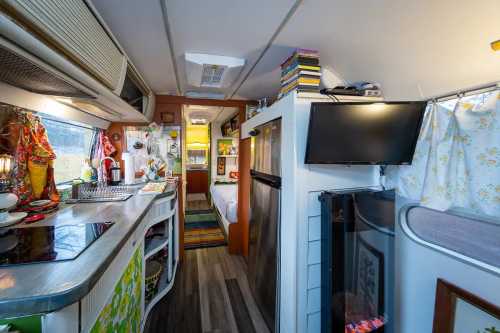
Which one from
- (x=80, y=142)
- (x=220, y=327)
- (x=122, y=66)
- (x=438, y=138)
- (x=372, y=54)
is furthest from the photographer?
(x=80, y=142)

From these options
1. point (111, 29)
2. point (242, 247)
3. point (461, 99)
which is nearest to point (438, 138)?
point (461, 99)

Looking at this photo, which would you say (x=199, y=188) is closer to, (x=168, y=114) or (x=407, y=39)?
(x=168, y=114)

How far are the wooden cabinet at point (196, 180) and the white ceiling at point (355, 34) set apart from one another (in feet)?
15.5

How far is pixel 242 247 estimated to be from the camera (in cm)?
297

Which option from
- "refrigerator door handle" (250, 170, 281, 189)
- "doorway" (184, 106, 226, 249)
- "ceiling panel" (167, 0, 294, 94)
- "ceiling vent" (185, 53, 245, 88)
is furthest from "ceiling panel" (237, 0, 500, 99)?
"doorway" (184, 106, 226, 249)

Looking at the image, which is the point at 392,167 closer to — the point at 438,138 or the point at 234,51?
the point at 438,138

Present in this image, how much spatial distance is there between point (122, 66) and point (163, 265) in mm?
1974

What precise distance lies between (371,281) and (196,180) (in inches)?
212

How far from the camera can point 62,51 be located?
888 millimetres

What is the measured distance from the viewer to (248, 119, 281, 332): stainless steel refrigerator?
1537 mm

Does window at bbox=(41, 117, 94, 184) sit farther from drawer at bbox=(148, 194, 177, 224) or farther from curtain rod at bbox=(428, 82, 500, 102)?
curtain rod at bbox=(428, 82, 500, 102)

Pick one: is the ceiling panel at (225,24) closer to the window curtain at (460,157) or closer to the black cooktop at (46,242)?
the window curtain at (460,157)

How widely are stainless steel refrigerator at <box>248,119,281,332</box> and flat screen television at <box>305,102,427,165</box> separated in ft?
1.10

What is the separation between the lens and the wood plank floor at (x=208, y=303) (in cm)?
171
